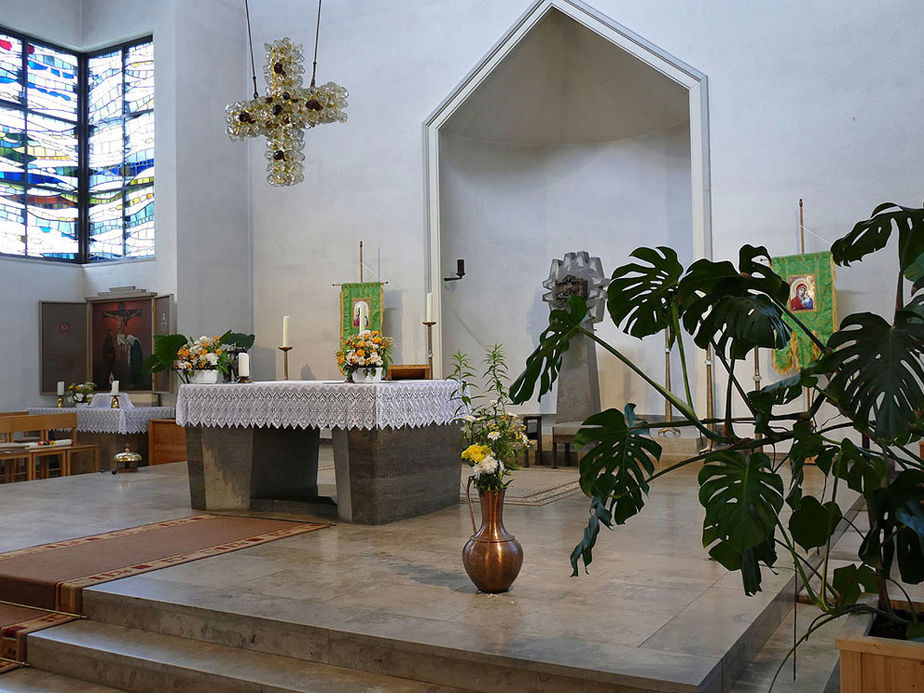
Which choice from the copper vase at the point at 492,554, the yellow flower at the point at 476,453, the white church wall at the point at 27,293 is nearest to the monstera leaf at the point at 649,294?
the yellow flower at the point at 476,453

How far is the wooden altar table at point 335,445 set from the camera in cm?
569

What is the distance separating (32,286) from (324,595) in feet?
31.8

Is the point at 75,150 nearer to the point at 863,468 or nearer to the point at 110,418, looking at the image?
the point at 110,418

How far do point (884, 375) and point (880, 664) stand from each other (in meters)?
0.82

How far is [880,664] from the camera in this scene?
220cm

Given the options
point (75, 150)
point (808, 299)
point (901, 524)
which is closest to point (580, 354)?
point (808, 299)

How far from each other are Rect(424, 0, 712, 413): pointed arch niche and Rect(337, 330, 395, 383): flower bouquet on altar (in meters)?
5.26

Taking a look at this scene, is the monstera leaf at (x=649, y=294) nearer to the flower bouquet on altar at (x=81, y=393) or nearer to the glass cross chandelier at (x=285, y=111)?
the glass cross chandelier at (x=285, y=111)

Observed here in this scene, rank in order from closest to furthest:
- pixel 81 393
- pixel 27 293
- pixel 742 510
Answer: pixel 742 510, pixel 81 393, pixel 27 293

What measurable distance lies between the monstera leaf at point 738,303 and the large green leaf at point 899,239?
25 centimetres

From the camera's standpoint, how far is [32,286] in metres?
11.9

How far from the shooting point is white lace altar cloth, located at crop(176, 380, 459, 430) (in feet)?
18.3

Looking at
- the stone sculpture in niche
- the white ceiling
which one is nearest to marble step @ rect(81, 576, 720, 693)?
the stone sculpture in niche

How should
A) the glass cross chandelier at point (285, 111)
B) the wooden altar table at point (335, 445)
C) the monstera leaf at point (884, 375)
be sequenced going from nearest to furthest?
the monstera leaf at point (884, 375)
the wooden altar table at point (335, 445)
the glass cross chandelier at point (285, 111)
